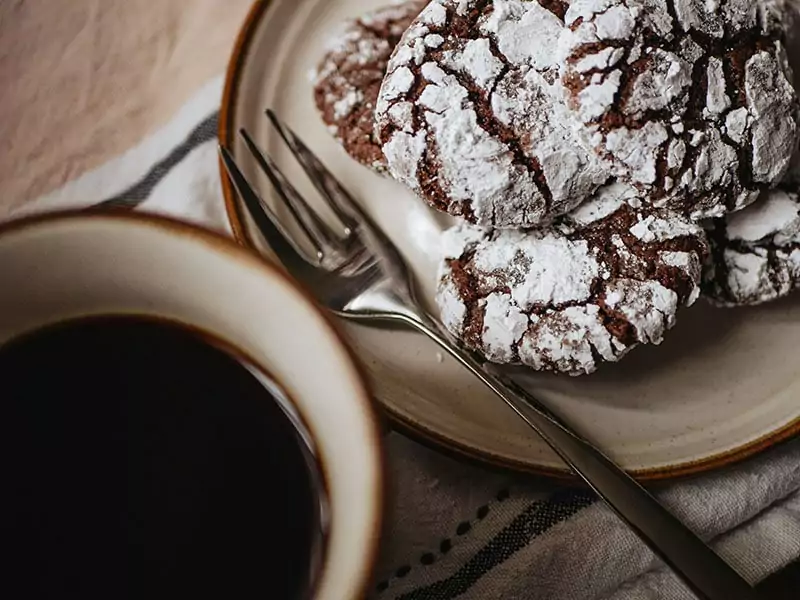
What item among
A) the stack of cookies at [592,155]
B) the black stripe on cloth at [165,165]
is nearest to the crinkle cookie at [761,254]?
the stack of cookies at [592,155]

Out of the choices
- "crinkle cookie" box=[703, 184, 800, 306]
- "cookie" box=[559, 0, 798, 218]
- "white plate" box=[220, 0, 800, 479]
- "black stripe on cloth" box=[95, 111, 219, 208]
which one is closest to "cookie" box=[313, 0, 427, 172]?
"white plate" box=[220, 0, 800, 479]

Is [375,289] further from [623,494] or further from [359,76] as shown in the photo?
[623,494]

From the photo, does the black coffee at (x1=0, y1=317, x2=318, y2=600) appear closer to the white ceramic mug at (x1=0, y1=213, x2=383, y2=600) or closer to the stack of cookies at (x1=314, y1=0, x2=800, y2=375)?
the white ceramic mug at (x1=0, y1=213, x2=383, y2=600)

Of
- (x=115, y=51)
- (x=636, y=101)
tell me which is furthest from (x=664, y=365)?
(x=115, y=51)

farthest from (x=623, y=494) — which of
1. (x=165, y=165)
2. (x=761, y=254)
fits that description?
(x=165, y=165)

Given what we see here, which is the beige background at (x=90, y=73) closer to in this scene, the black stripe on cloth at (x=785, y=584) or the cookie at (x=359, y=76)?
the cookie at (x=359, y=76)
